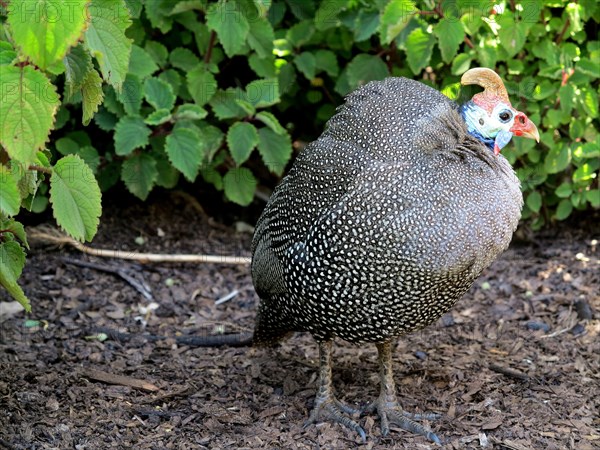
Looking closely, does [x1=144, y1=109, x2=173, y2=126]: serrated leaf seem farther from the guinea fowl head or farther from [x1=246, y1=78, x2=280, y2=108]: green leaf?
the guinea fowl head

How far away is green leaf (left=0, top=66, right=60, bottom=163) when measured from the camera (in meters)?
2.38

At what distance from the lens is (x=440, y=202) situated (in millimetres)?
3139

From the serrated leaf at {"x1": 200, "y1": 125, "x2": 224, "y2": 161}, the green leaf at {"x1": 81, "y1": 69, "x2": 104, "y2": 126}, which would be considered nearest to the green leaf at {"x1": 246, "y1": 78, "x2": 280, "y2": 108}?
the serrated leaf at {"x1": 200, "y1": 125, "x2": 224, "y2": 161}

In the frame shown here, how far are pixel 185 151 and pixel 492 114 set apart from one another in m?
1.96

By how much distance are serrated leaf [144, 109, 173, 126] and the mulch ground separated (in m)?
0.91

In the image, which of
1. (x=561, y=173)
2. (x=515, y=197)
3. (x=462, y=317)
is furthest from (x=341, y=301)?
(x=561, y=173)

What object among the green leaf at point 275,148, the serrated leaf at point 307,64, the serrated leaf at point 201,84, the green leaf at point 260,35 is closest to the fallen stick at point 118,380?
the green leaf at point 275,148

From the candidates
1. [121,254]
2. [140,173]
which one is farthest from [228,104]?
[121,254]

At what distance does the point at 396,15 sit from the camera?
4.52 m

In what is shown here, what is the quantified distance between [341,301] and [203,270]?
198 centimetres

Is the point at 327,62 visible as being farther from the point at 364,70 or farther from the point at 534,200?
the point at 534,200

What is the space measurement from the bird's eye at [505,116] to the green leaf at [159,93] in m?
2.09

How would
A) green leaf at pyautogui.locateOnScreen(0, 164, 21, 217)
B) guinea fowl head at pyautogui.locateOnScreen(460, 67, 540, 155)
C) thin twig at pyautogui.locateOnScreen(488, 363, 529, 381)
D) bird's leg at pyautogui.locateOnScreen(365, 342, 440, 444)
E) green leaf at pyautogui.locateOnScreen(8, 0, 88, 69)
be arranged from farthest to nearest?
1. thin twig at pyautogui.locateOnScreen(488, 363, 529, 381)
2. bird's leg at pyautogui.locateOnScreen(365, 342, 440, 444)
3. guinea fowl head at pyautogui.locateOnScreen(460, 67, 540, 155)
4. green leaf at pyautogui.locateOnScreen(0, 164, 21, 217)
5. green leaf at pyautogui.locateOnScreen(8, 0, 88, 69)

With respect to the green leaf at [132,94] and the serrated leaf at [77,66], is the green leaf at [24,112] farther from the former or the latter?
the green leaf at [132,94]
